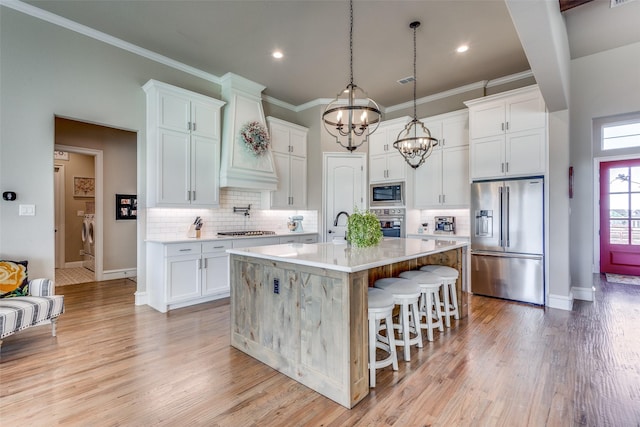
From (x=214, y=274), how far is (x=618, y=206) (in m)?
7.40

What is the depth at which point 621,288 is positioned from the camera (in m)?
5.01

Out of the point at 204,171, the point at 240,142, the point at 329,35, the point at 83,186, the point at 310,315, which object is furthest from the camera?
the point at 83,186

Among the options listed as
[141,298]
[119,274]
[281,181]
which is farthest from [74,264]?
[281,181]

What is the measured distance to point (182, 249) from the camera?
4020 mm

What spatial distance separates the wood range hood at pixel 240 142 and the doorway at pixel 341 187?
3.89 feet

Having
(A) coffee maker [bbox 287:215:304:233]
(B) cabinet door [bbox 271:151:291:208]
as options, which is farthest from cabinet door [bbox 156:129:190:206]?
(A) coffee maker [bbox 287:215:304:233]

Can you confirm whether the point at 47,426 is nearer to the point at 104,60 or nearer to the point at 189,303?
the point at 189,303

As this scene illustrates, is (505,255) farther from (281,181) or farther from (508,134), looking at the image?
(281,181)

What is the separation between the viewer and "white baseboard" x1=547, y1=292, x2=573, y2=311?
3.96 metres

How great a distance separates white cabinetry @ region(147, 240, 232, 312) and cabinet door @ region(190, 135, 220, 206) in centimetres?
69

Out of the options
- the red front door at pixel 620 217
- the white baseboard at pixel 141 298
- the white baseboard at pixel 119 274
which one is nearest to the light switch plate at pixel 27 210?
the white baseboard at pixel 141 298

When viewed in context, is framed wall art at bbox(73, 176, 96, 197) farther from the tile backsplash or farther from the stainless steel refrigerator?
the stainless steel refrigerator

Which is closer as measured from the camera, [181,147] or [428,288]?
[428,288]

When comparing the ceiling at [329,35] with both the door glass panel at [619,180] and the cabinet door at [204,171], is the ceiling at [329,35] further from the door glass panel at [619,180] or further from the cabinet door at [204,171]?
the door glass panel at [619,180]
